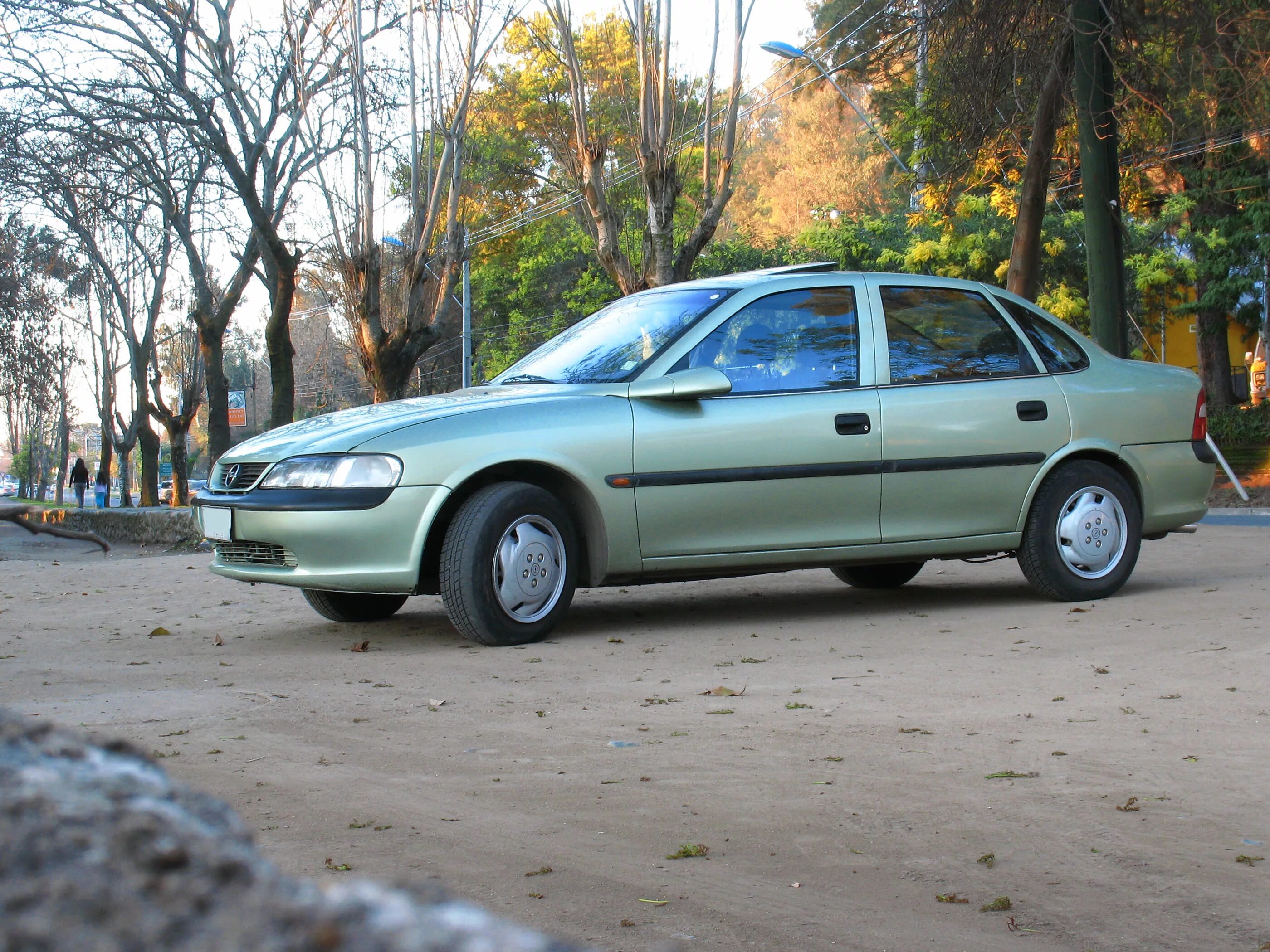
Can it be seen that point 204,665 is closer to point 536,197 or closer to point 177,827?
Answer: point 177,827

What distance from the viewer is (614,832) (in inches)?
136

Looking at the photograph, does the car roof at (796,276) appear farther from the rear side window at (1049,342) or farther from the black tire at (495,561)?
the black tire at (495,561)

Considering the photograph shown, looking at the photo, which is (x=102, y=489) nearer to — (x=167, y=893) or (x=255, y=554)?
(x=255, y=554)

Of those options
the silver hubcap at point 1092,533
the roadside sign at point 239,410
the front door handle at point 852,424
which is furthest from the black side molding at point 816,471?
the roadside sign at point 239,410

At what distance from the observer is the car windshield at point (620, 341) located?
705 centimetres

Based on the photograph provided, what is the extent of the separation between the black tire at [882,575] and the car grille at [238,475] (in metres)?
3.94

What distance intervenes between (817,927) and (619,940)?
0.40 metres

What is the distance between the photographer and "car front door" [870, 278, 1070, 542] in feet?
23.9

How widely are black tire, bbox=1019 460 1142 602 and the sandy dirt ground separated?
0.65 feet

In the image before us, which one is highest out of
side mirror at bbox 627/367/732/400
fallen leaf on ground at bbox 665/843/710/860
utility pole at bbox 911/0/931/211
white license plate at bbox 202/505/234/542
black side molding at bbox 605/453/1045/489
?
utility pole at bbox 911/0/931/211

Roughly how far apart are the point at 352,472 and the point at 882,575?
400cm

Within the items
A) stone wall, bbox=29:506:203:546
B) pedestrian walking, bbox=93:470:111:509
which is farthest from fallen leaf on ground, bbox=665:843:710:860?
pedestrian walking, bbox=93:470:111:509

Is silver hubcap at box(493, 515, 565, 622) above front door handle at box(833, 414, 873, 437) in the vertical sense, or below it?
below

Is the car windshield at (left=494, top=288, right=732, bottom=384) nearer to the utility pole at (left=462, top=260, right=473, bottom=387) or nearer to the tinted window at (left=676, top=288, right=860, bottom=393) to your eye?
the tinted window at (left=676, top=288, right=860, bottom=393)
